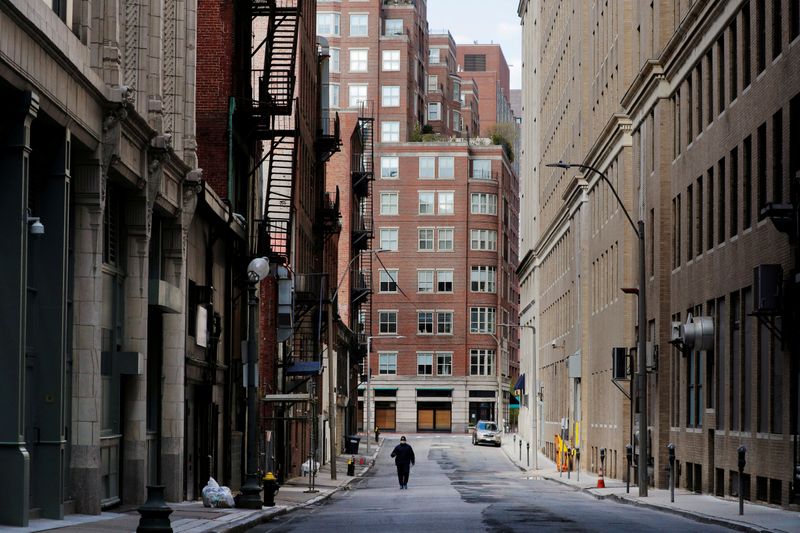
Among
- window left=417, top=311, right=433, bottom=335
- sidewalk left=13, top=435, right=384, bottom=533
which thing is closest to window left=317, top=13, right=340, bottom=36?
window left=417, top=311, right=433, bottom=335

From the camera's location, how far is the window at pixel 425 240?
14450 centimetres

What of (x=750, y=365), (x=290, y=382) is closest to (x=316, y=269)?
(x=290, y=382)

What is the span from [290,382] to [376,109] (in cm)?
9482

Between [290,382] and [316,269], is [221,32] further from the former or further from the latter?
[316,269]

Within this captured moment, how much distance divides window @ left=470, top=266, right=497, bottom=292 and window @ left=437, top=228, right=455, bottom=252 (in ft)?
11.1

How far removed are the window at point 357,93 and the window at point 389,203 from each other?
35.8 ft

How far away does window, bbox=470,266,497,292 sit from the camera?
14450 cm

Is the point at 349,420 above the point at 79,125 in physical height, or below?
below

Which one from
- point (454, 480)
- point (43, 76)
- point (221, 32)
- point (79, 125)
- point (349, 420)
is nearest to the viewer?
point (43, 76)

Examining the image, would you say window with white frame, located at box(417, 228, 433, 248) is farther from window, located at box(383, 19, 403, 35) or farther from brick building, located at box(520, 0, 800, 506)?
brick building, located at box(520, 0, 800, 506)

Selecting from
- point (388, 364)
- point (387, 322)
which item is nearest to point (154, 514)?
point (388, 364)

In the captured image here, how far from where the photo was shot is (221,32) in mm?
37562

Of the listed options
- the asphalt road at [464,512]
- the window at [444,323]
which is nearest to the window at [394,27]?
the window at [444,323]

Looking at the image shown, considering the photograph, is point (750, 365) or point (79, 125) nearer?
point (79, 125)
